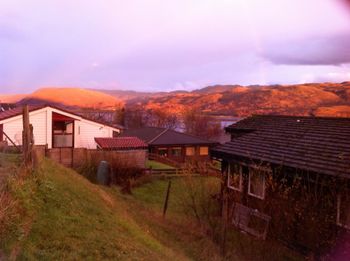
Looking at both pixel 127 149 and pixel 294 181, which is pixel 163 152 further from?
pixel 294 181

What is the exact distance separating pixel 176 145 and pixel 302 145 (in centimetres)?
3387

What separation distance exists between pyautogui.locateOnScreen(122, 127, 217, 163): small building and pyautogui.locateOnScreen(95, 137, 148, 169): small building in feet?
37.0

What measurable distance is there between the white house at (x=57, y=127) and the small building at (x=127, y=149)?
5.81 feet

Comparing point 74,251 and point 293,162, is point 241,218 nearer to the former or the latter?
point 293,162

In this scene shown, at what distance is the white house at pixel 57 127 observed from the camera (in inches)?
1223

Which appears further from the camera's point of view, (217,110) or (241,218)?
Result: (217,110)

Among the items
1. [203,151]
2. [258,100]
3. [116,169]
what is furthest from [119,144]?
[258,100]

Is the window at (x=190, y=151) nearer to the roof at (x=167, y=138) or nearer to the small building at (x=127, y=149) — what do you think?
the roof at (x=167, y=138)

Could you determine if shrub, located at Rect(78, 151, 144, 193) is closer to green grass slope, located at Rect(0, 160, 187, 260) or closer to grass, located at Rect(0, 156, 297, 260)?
grass, located at Rect(0, 156, 297, 260)

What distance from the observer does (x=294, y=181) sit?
11664 mm

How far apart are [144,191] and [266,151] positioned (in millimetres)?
11101

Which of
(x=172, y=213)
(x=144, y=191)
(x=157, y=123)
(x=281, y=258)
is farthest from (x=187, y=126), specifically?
(x=281, y=258)

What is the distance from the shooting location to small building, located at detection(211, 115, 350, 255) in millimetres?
10242

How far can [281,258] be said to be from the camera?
36.3 feet
